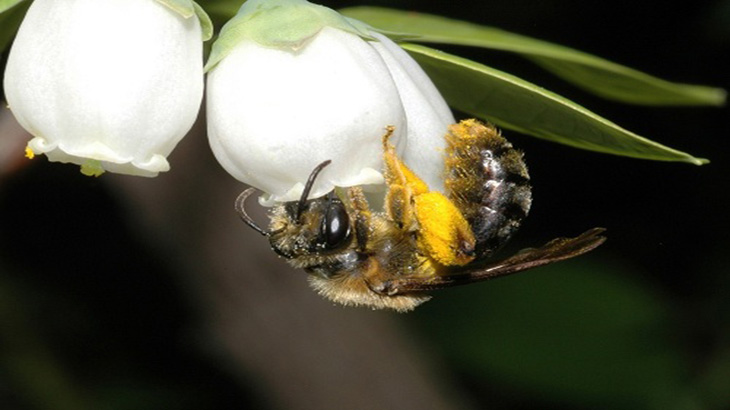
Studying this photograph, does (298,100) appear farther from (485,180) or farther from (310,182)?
(485,180)

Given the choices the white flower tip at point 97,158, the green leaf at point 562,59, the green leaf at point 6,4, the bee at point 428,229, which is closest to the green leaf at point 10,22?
the green leaf at point 6,4

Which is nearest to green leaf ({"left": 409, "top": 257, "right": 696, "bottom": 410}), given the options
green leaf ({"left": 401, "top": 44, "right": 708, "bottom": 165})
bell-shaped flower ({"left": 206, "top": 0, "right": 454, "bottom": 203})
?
green leaf ({"left": 401, "top": 44, "right": 708, "bottom": 165})

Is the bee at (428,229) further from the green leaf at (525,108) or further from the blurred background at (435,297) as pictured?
the blurred background at (435,297)

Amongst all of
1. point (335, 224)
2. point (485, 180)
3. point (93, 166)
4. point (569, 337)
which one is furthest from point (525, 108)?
point (569, 337)

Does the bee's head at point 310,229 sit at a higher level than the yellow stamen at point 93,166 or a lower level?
lower

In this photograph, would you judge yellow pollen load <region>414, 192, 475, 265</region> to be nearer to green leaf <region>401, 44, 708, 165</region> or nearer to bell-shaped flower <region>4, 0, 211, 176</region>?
green leaf <region>401, 44, 708, 165</region>

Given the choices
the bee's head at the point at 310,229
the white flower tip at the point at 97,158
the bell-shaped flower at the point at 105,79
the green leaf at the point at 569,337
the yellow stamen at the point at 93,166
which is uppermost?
the bell-shaped flower at the point at 105,79
